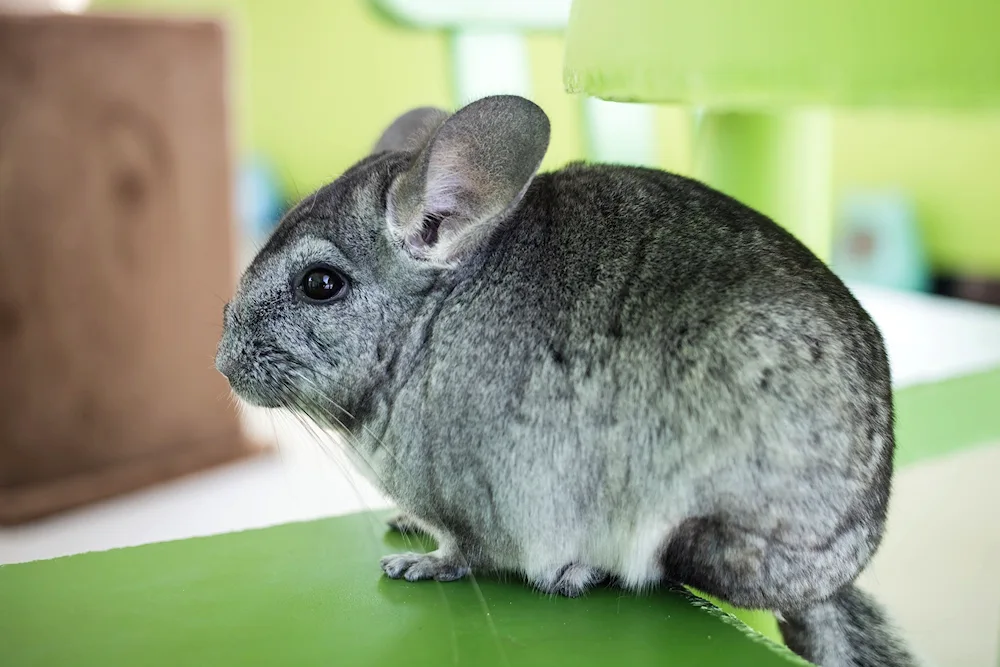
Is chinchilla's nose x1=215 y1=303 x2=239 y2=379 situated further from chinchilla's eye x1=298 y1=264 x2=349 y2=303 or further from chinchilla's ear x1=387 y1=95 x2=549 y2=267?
chinchilla's ear x1=387 y1=95 x2=549 y2=267

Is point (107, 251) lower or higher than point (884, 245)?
higher

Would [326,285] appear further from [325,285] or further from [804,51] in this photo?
[804,51]

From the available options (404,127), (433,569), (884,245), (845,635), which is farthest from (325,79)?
(845,635)

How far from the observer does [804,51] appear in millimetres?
868

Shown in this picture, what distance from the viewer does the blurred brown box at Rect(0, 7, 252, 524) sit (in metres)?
2.71

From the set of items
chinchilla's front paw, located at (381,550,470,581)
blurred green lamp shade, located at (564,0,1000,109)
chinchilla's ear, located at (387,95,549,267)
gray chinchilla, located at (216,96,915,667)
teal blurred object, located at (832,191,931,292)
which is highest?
blurred green lamp shade, located at (564,0,1000,109)

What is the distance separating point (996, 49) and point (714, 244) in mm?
278

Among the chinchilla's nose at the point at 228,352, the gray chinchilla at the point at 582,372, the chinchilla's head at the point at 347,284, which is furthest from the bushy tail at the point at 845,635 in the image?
the chinchilla's nose at the point at 228,352

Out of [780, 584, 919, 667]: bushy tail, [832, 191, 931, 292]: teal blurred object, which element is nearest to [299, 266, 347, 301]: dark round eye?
[780, 584, 919, 667]: bushy tail

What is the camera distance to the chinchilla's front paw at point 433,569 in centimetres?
106

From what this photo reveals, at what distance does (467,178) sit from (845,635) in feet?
1.89

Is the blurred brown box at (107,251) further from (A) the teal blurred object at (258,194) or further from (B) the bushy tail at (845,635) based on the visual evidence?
(A) the teal blurred object at (258,194)

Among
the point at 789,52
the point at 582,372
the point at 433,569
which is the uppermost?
the point at 789,52

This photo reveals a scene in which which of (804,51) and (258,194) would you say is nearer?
(804,51)
